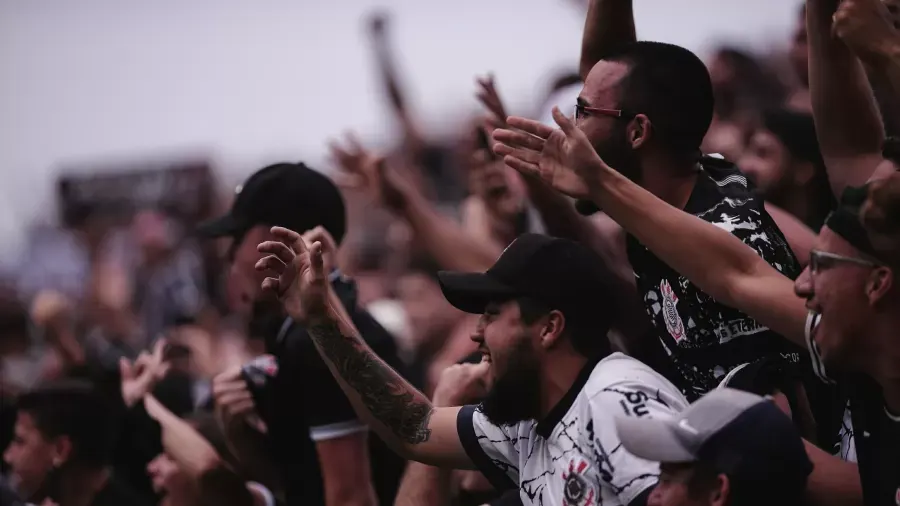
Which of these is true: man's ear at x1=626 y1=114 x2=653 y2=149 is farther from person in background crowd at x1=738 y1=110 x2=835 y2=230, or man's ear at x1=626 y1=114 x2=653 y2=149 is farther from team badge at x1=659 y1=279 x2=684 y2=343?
person in background crowd at x1=738 y1=110 x2=835 y2=230

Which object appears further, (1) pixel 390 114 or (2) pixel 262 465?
(1) pixel 390 114

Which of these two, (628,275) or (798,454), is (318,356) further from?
(798,454)

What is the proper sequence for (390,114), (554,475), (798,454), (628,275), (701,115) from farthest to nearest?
1. (390,114)
2. (628,275)
3. (701,115)
4. (554,475)
5. (798,454)

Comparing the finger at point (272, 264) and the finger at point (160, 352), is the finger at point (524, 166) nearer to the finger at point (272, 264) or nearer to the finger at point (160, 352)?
the finger at point (272, 264)

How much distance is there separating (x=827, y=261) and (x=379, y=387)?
1502 mm

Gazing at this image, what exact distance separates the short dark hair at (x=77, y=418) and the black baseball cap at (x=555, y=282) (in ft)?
8.53

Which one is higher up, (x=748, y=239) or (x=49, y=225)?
(x=748, y=239)

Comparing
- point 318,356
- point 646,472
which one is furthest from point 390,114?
point 646,472

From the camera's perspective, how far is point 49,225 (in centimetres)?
1304

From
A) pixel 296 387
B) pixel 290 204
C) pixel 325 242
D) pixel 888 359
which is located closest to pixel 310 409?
pixel 296 387

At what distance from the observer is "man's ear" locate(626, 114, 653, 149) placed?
3.89 meters

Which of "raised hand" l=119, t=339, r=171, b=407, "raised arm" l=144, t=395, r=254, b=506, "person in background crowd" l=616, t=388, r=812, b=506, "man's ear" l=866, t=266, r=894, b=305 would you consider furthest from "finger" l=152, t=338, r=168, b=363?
"man's ear" l=866, t=266, r=894, b=305

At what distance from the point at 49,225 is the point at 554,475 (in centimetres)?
1027

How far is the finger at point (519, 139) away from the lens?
137 inches
